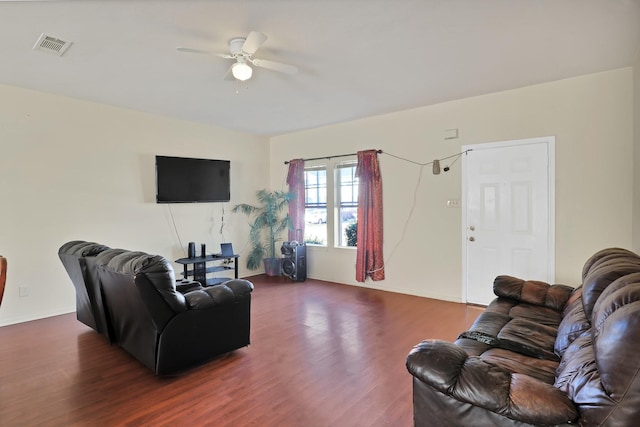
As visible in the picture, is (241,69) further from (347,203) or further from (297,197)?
(297,197)

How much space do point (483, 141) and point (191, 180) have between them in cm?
423

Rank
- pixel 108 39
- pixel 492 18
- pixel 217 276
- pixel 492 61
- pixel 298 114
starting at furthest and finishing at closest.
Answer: pixel 217 276, pixel 298 114, pixel 492 61, pixel 108 39, pixel 492 18

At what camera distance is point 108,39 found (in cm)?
272

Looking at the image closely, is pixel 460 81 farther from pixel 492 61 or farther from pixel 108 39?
pixel 108 39

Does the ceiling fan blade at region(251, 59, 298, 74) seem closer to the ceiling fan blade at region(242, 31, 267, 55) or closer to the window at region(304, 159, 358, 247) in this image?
the ceiling fan blade at region(242, 31, 267, 55)

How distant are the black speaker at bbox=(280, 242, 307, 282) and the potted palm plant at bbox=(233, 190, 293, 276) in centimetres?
31

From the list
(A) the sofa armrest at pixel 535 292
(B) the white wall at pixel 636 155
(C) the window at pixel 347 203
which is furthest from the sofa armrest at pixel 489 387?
(C) the window at pixel 347 203

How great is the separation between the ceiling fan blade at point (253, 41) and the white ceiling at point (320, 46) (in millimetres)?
123

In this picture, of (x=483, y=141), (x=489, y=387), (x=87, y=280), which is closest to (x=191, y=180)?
(x=87, y=280)

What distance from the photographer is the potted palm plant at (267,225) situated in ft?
20.5

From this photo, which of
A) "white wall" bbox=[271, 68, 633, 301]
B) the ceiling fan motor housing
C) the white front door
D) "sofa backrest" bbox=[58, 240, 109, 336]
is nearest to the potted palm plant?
"white wall" bbox=[271, 68, 633, 301]

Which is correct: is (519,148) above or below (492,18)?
below

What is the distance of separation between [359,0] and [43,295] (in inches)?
185

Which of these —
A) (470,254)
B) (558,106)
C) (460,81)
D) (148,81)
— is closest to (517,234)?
(470,254)
